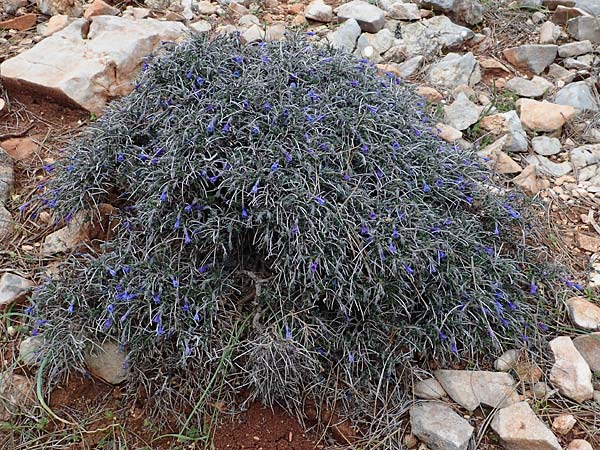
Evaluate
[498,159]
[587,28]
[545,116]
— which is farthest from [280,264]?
[587,28]

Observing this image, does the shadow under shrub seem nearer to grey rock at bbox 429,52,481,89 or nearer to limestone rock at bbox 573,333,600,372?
limestone rock at bbox 573,333,600,372

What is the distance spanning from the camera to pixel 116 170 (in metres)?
2.46

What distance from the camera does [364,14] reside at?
151 inches

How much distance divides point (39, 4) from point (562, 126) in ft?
10.1

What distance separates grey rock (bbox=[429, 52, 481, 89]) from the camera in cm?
352

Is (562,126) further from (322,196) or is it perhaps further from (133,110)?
(133,110)

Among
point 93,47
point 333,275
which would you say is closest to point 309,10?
point 93,47

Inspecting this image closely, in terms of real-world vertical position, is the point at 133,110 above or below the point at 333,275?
above

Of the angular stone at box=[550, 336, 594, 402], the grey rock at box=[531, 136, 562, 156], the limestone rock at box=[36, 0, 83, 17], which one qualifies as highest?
the limestone rock at box=[36, 0, 83, 17]

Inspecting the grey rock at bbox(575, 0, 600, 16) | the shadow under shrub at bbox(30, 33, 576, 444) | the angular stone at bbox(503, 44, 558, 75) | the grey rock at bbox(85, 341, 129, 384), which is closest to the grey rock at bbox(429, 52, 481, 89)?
the angular stone at bbox(503, 44, 558, 75)

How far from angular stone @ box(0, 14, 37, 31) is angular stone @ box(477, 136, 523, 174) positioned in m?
2.66

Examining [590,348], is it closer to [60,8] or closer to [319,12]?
[319,12]

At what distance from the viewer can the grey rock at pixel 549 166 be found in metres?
3.10

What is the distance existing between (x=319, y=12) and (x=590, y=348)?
248 cm
